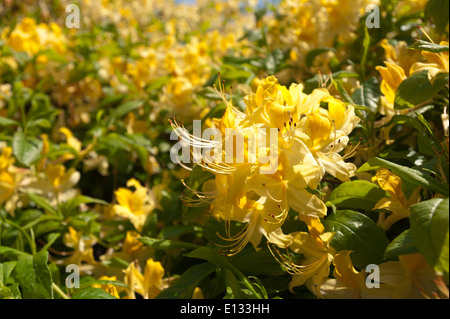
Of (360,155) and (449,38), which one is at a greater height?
(449,38)

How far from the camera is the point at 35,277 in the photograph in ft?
3.37

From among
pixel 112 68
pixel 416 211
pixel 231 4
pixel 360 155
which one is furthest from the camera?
pixel 231 4

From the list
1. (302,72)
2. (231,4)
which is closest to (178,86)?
(302,72)

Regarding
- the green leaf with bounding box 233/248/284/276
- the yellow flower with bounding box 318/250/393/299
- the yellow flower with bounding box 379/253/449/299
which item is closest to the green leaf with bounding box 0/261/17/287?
the green leaf with bounding box 233/248/284/276

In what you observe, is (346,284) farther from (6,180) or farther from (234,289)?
(6,180)

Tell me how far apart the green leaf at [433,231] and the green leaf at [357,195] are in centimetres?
20

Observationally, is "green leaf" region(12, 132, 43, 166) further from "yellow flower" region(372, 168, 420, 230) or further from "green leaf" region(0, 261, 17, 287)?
"yellow flower" region(372, 168, 420, 230)

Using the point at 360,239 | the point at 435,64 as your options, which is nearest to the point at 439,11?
the point at 435,64

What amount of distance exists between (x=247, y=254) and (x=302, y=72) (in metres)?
0.90

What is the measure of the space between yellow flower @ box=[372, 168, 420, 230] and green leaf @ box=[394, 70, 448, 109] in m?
0.17

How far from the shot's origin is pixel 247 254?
966 millimetres

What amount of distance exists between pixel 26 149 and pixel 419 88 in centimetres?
120
